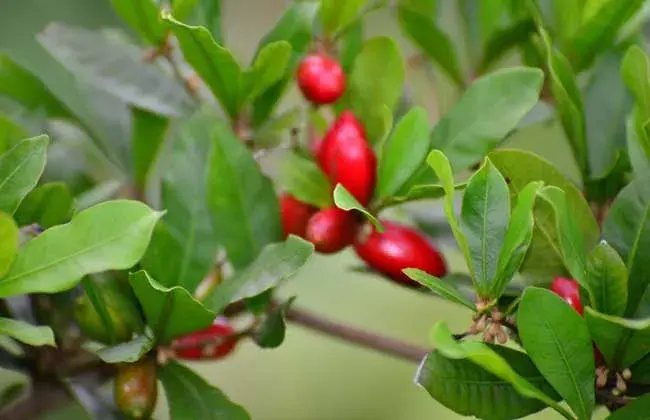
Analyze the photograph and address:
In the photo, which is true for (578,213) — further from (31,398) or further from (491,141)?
(31,398)

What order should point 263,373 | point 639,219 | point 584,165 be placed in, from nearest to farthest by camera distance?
point 639,219 < point 584,165 < point 263,373

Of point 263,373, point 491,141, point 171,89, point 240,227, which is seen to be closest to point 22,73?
point 171,89

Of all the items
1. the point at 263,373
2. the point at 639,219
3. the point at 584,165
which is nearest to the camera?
the point at 639,219

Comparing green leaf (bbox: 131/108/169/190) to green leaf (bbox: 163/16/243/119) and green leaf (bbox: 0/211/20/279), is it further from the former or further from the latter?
green leaf (bbox: 0/211/20/279)

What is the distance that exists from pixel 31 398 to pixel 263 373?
2.34 ft

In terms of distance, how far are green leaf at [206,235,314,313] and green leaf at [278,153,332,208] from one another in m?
0.06

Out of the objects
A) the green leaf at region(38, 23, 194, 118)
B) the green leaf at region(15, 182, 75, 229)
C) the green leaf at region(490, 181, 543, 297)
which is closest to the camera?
the green leaf at region(490, 181, 543, 297)

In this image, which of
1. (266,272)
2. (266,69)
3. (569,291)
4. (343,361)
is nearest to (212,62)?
(266,69)

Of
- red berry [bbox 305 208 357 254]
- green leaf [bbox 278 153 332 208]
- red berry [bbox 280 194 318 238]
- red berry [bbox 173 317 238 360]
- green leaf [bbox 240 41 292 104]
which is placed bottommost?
red berry [bbox 173 317 238 360]

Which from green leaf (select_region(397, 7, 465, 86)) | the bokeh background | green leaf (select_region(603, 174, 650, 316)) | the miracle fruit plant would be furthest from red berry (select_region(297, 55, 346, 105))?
the bokeh background

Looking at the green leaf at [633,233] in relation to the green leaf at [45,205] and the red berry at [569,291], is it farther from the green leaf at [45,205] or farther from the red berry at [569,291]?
the green leaf at [45,205]

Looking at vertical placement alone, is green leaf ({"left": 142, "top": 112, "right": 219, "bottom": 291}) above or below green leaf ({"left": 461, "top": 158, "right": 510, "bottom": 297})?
below

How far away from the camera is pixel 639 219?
464 millimetres

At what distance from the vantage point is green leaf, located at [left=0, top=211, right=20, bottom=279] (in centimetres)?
43
